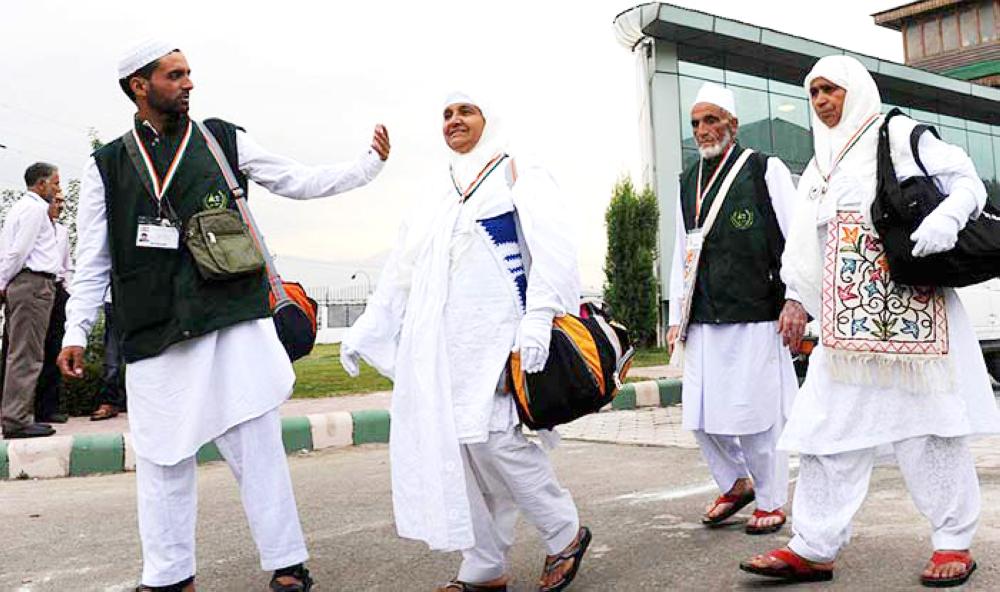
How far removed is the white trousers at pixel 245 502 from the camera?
3.77m

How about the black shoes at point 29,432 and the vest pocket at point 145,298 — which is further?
the black shoes at point 29,432

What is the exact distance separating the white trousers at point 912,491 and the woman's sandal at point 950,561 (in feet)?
0.10

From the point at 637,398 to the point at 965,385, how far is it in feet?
24.4

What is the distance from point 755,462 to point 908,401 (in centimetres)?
123

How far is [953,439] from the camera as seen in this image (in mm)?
3717

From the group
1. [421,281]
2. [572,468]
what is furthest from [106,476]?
[421,281]

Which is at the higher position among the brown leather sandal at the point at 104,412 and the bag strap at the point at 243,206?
the bag strap at the point at 243,206

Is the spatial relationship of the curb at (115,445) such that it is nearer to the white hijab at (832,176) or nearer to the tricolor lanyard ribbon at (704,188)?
the tricolor lanyard ribbon at (704,188)

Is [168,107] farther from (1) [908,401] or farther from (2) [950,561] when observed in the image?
(2) [950,561]

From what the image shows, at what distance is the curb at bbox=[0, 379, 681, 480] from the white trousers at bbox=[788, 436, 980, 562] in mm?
4112

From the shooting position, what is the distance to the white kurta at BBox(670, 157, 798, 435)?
4.85 meters

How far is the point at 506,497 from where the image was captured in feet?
12.9

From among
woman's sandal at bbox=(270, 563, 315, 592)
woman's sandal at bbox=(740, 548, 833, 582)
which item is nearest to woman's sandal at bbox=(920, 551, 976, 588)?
woman's sandal at bbox=(740, 548, 833, 582)

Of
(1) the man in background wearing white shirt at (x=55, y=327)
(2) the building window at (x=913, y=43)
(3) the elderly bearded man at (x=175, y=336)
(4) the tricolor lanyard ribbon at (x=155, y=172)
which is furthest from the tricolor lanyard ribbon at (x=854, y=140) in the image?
(2) the building window at (x=913, y=43)
